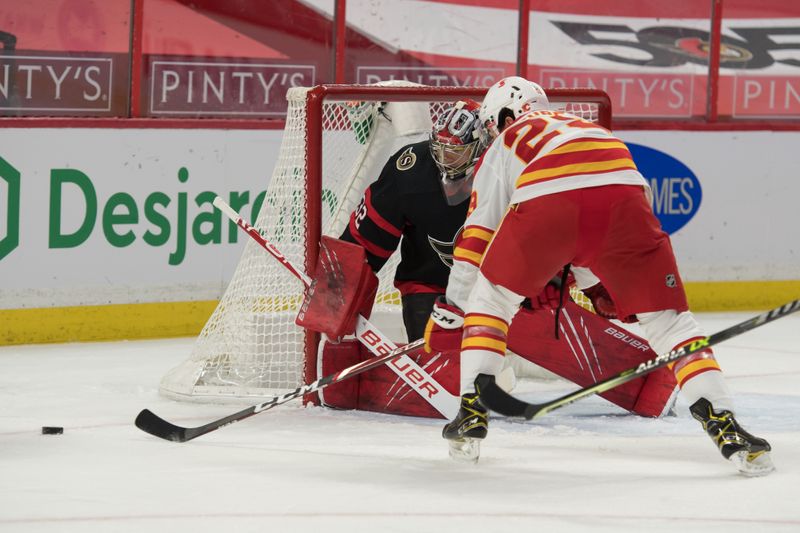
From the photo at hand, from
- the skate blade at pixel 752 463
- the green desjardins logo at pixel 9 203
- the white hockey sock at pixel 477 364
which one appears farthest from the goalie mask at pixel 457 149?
the green desjardins logo at pixel 9 203

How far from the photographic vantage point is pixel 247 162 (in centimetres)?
553

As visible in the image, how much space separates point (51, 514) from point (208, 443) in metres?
0.77

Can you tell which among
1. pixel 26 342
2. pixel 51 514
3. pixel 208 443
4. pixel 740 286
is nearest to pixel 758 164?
pixel 740 286

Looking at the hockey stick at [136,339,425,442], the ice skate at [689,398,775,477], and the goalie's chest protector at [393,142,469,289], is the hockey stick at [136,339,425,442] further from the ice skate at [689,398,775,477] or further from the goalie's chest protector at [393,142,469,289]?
the ice skate at [689,398,775,477]

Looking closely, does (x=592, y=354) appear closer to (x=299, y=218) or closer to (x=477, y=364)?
(x=477, y=364)

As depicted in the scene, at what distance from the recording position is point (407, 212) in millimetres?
4008

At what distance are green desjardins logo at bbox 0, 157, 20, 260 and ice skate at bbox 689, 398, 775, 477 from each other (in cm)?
265

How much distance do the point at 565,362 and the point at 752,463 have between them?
875mm

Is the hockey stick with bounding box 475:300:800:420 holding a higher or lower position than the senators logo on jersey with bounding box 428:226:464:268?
lower

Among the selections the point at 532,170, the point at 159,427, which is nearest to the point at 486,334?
the point at 532,170

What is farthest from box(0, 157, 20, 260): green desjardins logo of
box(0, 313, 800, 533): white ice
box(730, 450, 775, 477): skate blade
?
box(730, 450, 775, 477): skate blade

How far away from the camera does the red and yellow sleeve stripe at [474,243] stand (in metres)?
3.39

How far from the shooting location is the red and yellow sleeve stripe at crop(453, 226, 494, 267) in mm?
3387

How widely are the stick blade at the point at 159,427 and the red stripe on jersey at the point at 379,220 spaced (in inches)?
29.8
